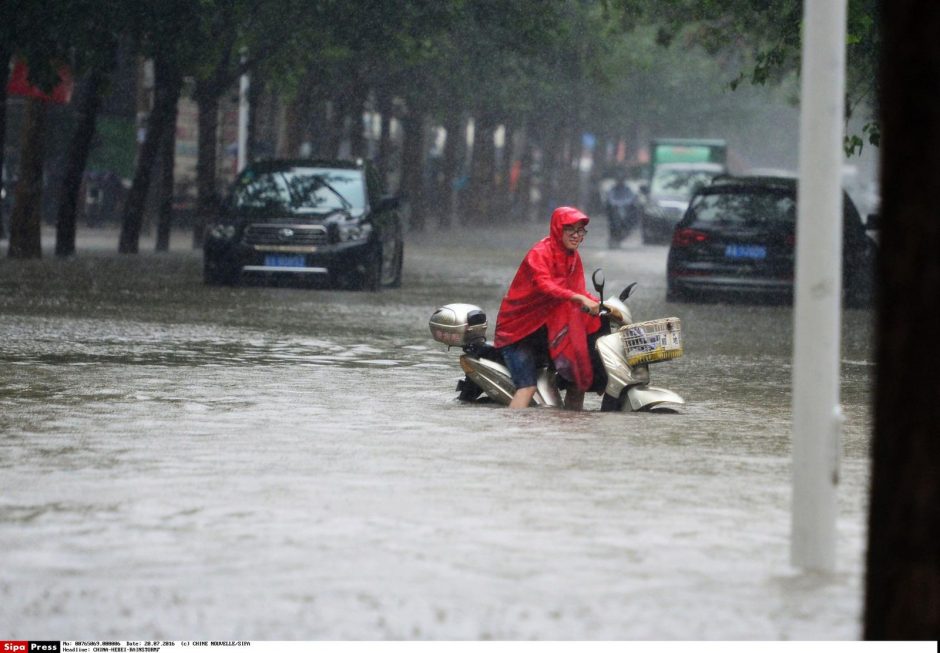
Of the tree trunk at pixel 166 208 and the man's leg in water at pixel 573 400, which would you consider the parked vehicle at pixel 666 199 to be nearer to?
the tree trunk at pixel 166 208

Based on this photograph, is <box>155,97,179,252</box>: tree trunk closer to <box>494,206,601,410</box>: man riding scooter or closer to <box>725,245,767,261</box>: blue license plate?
<box>725,245,767,261</box>: blue license plate

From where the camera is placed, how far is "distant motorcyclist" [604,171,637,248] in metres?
44.6

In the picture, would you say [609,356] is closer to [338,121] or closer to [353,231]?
[353,231]

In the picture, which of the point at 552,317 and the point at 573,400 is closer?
the point at 552,317

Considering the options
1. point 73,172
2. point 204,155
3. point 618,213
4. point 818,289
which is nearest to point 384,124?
point 618,213

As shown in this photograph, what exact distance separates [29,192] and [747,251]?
1051cm

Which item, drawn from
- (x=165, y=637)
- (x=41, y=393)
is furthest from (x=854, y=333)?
(x=165, y=637)

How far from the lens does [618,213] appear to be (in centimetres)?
4447

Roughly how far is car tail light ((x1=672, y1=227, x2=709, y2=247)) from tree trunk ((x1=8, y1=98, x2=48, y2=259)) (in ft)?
31.3

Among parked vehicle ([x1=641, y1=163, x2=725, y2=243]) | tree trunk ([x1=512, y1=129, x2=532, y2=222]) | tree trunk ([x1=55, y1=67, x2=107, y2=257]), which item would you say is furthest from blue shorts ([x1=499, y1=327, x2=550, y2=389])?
tree trunk ([x1=512, y1=129, x2=532, y2=222])

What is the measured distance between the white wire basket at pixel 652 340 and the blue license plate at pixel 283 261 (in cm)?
1306

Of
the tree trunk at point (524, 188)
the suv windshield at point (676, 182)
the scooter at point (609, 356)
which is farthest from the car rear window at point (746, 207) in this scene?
the tree trunk at point (524, 188)

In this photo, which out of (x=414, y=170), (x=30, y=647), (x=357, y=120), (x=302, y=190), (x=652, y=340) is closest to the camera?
(x=30, y=647)

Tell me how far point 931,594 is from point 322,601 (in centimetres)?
201
